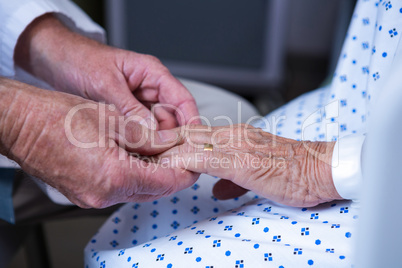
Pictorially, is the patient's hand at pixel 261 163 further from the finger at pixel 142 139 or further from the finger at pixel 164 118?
the finger at pixel 164 118

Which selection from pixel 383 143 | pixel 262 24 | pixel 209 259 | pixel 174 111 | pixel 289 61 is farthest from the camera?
pixel 289 61

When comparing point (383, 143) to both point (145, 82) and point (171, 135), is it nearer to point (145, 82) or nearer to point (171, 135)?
point (171, 135)

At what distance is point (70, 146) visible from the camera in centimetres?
59

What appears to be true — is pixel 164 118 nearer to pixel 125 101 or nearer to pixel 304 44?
pixel 125 101

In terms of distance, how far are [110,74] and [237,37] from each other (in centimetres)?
139

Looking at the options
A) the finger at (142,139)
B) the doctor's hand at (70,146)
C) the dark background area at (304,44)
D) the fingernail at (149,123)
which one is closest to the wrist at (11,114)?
the doctor's hand at (70,146)

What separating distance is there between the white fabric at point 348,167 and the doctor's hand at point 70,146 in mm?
271

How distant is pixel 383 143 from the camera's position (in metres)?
0.36

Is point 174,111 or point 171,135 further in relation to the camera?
point 174,111

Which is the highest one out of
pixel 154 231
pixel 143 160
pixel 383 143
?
pixel 383 143

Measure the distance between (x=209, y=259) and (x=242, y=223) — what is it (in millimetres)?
83

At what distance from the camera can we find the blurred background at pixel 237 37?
2.05 meters

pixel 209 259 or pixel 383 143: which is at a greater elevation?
pixel 383 143

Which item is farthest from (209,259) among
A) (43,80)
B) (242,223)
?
(43,80)
